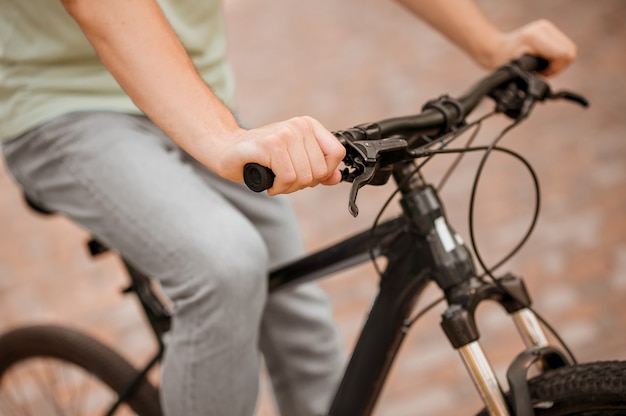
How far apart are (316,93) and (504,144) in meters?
1.51

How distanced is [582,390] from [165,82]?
71cm

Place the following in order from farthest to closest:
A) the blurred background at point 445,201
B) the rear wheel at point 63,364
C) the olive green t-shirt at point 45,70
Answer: the blurred background at point 445,201 → the rear wheel at point 63,364 → the olive green t-shirt at point 45,70

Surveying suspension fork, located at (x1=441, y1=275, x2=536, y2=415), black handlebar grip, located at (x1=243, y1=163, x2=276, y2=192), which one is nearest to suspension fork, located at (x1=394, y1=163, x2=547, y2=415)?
suspension fork, located at (x1=441, y1=275, x2=536, y2=415)

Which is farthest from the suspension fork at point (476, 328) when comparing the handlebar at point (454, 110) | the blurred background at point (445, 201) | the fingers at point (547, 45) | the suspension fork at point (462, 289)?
the blurred background at point (445, 201)

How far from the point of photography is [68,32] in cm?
143

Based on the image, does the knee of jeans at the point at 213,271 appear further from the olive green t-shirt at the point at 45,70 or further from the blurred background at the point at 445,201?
the blurred background at the point at 445,201

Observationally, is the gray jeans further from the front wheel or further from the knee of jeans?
the front wheel

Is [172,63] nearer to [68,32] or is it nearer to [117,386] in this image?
[68,32]

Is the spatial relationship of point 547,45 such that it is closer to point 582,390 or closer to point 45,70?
point 582,390

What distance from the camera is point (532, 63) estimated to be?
4.81 ft

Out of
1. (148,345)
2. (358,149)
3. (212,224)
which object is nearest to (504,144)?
(148,345)

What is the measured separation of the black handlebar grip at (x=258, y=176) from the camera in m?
0.96

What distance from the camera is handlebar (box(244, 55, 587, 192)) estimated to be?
99 cm

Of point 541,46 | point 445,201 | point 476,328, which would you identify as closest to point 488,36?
point 541,46
